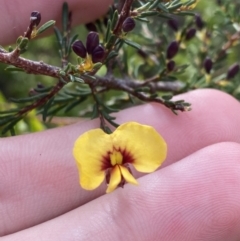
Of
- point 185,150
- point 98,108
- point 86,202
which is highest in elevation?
point 98,108

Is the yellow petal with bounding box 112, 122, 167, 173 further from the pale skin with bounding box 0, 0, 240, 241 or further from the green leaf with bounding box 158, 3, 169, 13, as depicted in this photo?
the green leaf with bounding box 158, 3, 169, 13

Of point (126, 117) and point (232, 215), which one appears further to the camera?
point (126, 117)

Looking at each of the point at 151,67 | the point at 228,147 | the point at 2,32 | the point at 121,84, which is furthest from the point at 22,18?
the point at 228,147

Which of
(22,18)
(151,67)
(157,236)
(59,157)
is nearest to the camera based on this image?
(157,236)

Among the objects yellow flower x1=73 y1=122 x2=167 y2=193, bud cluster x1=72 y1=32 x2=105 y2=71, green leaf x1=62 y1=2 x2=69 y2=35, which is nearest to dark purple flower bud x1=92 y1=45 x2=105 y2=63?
bud cluster x1=72 y1=32 x2=105 y2=71

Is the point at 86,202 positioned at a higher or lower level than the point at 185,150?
lower

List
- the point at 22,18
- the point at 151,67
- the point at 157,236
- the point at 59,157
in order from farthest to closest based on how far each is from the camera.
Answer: the point at 151,67 → the point at 22,18 → the point at 59,157 → the point at 157,236

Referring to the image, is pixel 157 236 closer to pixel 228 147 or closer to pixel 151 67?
pixel 228 147

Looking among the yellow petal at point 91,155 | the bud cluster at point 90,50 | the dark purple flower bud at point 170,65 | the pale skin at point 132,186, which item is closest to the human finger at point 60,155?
the pale skin at point 132,186

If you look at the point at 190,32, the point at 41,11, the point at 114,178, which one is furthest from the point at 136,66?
the point at 114,178

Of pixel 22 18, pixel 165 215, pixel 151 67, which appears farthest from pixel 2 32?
pixel 165 215
